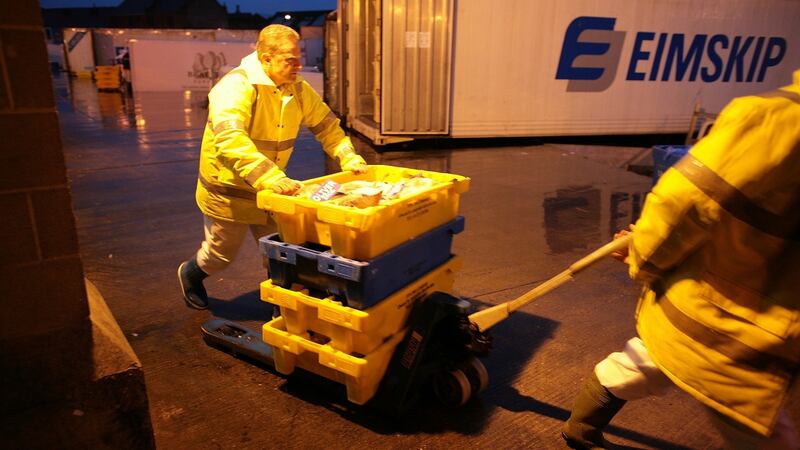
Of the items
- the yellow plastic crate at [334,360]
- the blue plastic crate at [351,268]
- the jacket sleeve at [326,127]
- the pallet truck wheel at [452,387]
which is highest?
the jacket sleeve at [326,127]

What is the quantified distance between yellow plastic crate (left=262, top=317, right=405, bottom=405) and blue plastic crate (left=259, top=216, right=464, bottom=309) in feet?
0.87

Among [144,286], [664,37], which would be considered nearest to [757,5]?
[664,37]

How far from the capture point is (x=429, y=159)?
32.8 ft

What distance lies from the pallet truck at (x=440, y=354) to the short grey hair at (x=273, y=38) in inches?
64.0

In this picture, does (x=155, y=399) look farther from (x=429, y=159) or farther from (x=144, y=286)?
(x=429, y=159)

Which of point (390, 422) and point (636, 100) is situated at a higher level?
point (636, 100)

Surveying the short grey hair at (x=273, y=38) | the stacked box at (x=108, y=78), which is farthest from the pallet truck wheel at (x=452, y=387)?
the stacked box at (x=108, y=78)

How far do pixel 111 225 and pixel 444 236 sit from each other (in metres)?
4.16

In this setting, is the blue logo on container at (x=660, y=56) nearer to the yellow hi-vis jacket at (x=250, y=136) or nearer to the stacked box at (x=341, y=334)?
the yellow hi-vis jacket at (x=250, y=136)

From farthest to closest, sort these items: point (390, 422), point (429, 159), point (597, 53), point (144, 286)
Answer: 1. point (597, 53)
2. point (429, 159)
3. point (144, 286)
4. point (390, 422)

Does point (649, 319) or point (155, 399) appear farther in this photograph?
point (155, 399)

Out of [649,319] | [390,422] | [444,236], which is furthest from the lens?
[444,236]

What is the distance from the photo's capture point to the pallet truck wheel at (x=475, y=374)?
2904mm

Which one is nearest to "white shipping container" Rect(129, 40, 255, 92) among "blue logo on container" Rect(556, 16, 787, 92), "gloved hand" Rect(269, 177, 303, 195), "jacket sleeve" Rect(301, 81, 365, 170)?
"blue logo on container" Rect(556, 16, 787, 92)
